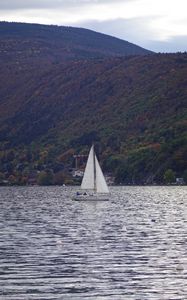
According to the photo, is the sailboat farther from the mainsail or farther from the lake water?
the lake water

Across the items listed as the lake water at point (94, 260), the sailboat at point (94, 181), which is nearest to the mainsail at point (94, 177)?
the sailboat at point (94, 181)

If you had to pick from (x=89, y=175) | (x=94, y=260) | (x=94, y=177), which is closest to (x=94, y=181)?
(x=94, y=177)

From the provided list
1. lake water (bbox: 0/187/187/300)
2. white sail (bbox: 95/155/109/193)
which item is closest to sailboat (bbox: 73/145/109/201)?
white sail (bbox: 95/155/109/193)

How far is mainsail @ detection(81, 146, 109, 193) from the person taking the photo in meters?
139

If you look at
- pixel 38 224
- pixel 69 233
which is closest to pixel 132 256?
pixel 69 233

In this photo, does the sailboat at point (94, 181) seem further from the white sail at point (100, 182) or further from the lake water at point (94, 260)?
the lake water at point (94, 260)

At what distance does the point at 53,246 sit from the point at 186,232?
15728mm

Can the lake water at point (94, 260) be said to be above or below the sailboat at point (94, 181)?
below

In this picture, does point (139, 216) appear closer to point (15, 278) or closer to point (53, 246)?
point (53, 246)

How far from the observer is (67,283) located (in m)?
42.9

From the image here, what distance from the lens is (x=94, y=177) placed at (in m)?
140

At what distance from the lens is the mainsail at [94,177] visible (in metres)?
139

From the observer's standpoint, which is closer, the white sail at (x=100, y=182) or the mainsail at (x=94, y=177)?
the mainsail at (x=94, y=177)

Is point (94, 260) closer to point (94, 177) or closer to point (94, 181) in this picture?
point (94, 177)
